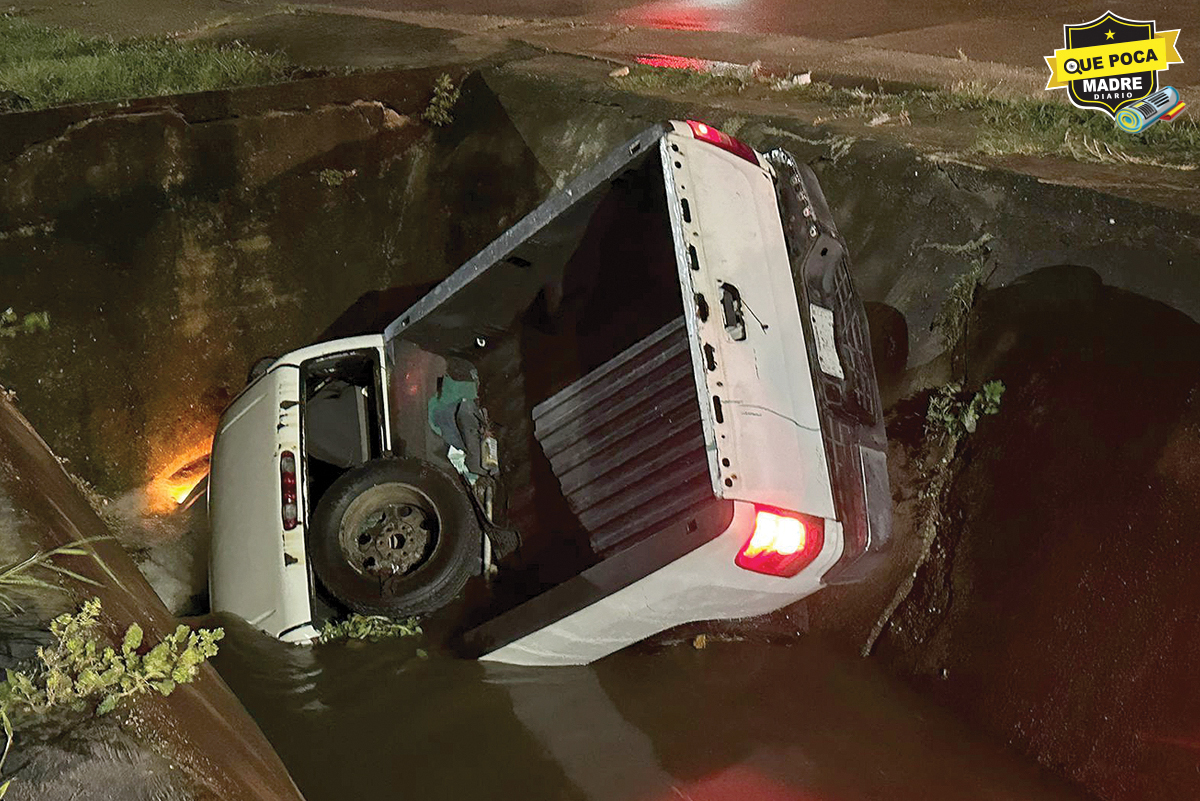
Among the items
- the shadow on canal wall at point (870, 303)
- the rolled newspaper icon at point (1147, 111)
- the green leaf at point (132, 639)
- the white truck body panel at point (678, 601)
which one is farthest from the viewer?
the rolled newspaper icon at point (1147, 111)

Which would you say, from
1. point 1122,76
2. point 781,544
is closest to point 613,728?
point 781,544

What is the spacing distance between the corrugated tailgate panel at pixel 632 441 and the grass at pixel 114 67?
382 cm

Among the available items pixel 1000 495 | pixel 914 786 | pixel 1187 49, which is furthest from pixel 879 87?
pixel 914 786

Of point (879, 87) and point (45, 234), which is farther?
point (879, 87)

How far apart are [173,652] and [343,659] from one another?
1.29 m

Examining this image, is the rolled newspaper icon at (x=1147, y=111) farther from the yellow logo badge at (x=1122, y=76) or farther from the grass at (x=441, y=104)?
the grass at (x=441, y=104)

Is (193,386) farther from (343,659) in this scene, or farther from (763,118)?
(763,118)

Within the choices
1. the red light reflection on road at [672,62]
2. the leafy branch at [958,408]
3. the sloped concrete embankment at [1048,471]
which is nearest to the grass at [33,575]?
the sloped concrete embankment at [1048,471]

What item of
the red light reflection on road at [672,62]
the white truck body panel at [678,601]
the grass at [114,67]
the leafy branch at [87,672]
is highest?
the grass at [114,67]

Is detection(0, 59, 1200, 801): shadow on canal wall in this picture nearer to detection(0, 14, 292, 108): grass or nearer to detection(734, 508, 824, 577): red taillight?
detection(0, 14, 292, 108): grass

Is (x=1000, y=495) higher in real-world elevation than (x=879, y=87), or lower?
lower

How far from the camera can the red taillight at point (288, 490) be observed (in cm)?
420

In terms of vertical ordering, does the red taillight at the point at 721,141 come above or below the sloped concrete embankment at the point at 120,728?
above

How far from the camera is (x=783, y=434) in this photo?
3.33m
